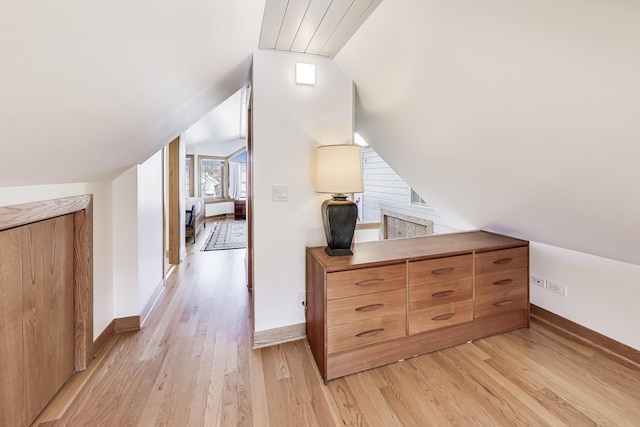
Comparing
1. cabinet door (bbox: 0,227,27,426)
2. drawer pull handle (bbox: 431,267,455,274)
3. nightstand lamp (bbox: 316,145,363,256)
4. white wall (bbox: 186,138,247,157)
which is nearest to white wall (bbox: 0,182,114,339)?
cabinet door (bbox: 0,227,27,426)

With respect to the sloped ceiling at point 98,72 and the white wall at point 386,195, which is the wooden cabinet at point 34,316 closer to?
the sloped ceiling at point 98,72

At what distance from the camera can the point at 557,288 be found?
91.1 inches

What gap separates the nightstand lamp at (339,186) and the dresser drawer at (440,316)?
64 cm

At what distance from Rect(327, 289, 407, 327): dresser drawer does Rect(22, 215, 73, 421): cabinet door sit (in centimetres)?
153

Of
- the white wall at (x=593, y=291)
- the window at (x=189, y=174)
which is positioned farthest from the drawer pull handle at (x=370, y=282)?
the window at (x=189, y=174)

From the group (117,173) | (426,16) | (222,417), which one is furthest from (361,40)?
(222,417)

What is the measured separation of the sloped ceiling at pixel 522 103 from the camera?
97 cm

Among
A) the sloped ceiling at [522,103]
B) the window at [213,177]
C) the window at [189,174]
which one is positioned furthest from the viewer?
the window at [213,177]

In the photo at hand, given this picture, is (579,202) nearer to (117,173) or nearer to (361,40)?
(361,40)

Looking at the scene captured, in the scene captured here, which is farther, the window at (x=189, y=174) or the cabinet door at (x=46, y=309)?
the window at (x=189, y=174)

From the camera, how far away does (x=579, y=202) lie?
1.56 meters

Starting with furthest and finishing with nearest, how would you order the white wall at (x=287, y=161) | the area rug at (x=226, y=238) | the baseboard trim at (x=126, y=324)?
the area rug at (x=226, y=238) < the baseboard trim at (x=126, y=324) < the white wall at (x=287, y=161)

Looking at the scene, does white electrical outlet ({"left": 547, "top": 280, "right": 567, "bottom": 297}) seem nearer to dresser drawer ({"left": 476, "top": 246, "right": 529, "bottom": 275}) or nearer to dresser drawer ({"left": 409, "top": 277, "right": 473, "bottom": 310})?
dresser drawer ({"left": 476, "top": 246, "right": 529, "bottom": 275})

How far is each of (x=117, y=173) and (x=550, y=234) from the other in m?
3.32
